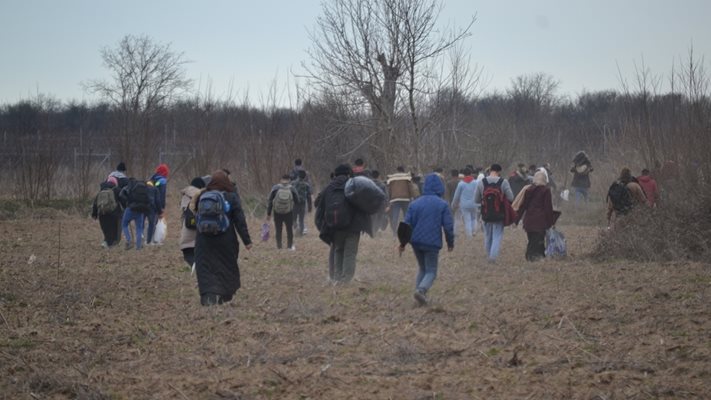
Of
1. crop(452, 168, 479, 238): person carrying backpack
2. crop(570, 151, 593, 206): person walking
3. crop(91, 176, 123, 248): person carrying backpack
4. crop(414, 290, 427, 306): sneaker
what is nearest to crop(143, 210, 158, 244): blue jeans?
crop(91, 176, 123, 248): person carrying backpack

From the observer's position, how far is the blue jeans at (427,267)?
11461 mm

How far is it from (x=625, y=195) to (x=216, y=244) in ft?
32.9

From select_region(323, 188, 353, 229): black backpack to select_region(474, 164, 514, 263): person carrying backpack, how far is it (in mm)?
4159

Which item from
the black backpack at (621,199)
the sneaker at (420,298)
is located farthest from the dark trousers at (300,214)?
the sneaker at (420,298)

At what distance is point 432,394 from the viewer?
23.5 ft

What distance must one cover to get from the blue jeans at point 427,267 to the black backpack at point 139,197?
9782 millimetres

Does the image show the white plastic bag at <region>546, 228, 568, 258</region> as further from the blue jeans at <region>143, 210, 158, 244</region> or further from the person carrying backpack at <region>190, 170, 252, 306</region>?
the blue jeans at <region>143, 210, 158, 244</region>

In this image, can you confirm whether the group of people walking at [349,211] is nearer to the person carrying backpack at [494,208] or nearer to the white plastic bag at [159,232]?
the person carrying backpack at [494,208]

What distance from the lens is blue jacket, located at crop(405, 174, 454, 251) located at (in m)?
11.5

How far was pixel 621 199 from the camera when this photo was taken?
18422 millimetres

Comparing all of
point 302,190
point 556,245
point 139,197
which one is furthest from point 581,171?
point 139,197

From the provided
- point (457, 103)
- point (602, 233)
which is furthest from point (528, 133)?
point (602, 233)

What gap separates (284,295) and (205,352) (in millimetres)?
4181

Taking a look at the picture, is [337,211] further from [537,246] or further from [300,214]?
[300,214]
